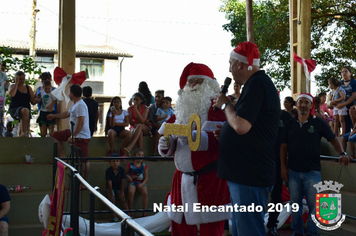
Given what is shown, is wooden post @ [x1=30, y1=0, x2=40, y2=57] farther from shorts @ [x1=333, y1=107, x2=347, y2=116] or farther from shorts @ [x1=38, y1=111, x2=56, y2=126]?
shorts @ [x1=333, y1=107, x2=347, y2=116]

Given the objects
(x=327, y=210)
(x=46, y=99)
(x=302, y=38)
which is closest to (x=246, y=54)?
(x=327, y=210)

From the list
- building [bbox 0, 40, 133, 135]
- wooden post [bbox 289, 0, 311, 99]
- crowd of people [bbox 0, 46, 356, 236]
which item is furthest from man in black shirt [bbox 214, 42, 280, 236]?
building [bbox 0, 40, 133, 135]

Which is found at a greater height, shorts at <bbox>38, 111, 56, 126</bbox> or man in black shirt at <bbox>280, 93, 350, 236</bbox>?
shorts at <bbox>38, 111, 56, 126</bbox>

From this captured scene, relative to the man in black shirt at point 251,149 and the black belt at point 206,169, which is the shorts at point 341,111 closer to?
the black belt at point 206,169

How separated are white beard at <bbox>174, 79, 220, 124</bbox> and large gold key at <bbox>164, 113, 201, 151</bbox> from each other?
297mm

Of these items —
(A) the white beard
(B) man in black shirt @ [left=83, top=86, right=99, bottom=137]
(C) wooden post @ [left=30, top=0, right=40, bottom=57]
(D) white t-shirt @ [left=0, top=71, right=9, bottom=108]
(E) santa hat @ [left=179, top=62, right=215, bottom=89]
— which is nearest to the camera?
(A) the white beard

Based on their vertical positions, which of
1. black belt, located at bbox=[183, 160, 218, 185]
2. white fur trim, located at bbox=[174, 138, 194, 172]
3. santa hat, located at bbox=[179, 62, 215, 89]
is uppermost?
santa hat, located at bbox=[179, 62, 215, 89]

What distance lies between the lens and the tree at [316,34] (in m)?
13.6

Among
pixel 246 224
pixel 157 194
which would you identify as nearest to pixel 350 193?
pixel 157 194

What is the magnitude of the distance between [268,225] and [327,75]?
10003 mm

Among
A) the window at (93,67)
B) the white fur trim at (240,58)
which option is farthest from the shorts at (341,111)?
the window at (93,67)

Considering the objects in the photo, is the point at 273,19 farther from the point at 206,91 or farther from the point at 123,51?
the point at 123,51

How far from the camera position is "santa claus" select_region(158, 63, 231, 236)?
3.30 m

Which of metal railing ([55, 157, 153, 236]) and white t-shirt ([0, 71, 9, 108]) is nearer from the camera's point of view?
metal railing ([55, 157, 153, 236])
